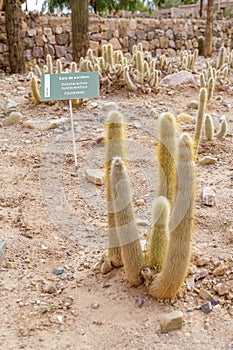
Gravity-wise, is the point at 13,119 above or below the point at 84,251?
above

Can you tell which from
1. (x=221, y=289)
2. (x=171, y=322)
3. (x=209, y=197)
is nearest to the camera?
(x=171, y=322)

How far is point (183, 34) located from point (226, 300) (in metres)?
12.8

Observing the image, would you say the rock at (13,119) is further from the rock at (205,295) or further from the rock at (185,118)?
the rock at (205,295)

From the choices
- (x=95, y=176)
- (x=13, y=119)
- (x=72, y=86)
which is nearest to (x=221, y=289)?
(x=95, y=176)

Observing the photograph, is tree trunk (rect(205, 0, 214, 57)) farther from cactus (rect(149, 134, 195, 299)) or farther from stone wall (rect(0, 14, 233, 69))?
cactus (rect(149, 134, 195, 299))

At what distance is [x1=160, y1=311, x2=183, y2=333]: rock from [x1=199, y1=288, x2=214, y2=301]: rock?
25 cm

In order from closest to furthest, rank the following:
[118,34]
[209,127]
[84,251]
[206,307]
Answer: [206,307], [84,251], [209,127], [118,34]

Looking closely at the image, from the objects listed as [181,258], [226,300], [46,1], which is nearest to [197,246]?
[226,300]

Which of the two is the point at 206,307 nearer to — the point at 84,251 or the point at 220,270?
the point at 220,270

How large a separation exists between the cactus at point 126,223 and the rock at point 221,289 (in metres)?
0.39

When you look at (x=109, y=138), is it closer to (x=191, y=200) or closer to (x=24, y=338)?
(x=191, y=200)

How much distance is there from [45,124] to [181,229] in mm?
3694

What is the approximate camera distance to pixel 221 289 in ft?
7.47

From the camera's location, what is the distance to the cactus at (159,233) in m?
2.10
